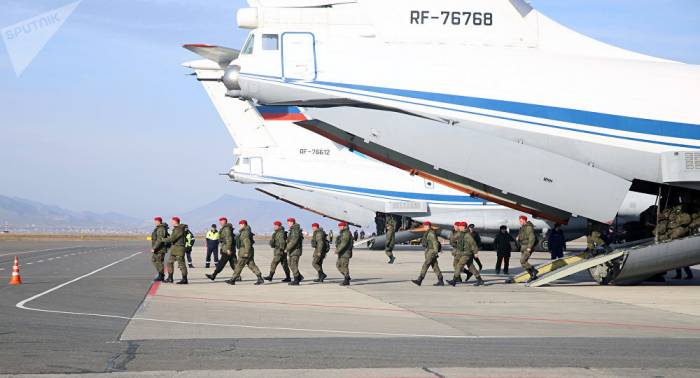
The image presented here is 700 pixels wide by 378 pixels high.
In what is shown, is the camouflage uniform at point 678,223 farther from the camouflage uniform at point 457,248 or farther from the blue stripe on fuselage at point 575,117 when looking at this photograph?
the camouflage uniform at point 457,248

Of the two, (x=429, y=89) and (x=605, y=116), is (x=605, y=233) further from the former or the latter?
(x=429, y=89)

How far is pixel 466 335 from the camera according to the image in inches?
537

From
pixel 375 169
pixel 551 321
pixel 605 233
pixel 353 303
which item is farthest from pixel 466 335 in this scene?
pixel 375 169

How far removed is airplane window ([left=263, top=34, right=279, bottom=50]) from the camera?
2216 cm

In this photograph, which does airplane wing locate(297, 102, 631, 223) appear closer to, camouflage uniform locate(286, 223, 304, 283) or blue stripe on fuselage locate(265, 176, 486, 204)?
camouflage uniform locate(286, 223, 304, 283)

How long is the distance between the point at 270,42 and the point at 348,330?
33.0 ft

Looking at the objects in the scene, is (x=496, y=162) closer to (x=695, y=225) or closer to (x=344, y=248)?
(x=344, y=248)

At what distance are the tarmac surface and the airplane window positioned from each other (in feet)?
19.7

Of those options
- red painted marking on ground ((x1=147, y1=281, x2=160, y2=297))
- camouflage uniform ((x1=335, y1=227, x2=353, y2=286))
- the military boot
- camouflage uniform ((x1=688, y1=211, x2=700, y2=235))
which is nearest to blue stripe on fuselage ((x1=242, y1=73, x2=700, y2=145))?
camouflage uniform ((x1=688, y1=211, x2=700, y2=235))

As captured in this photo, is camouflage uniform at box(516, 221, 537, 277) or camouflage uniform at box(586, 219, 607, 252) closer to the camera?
camouflage uniform at box(586, 219, 607, 252)

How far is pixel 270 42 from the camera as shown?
22172 millimetres

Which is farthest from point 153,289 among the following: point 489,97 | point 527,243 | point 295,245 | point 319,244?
point 527,243

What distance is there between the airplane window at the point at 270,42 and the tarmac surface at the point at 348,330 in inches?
236

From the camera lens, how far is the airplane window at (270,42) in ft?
72.7
